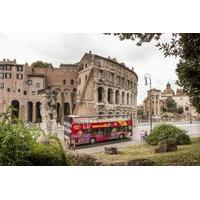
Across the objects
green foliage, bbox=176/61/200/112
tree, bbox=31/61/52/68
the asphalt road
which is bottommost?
the asphalt road

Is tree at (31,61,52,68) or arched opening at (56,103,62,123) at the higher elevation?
tree at (31,61,52,68)

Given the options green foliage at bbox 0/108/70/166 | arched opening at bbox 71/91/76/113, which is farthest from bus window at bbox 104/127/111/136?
green foliage at bbox 0/108/70/166

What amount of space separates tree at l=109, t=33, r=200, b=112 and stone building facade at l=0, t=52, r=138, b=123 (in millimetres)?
599

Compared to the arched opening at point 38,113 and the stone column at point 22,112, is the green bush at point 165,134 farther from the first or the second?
the stone column at point 22,112

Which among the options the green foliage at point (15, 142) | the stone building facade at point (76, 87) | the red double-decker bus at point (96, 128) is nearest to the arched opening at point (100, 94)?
the stone building facade at point (76, 87)

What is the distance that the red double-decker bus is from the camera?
21.4 ft

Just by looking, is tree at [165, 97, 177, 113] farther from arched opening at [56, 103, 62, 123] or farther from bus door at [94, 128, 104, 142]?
arched opening at [56, 103, 62, 123]

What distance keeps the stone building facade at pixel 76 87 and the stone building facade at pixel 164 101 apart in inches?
11.7

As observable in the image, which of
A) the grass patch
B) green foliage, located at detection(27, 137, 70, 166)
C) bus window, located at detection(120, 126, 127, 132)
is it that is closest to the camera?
green foliage, located at detection(27, 137, 70, 166)

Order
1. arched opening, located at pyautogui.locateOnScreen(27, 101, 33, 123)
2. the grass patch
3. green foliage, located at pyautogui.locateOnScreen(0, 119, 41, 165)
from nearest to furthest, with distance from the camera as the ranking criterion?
green foliage, located at pyautogui.locateOnScreen(0, 119, 41, 165)
the grass patch
arched opening, located at pyautogui.locateOnScreen(27, 101, 33, 123)

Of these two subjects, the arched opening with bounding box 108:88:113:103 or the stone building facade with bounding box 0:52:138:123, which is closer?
the stone building facade with bounding box 0:52:138:123

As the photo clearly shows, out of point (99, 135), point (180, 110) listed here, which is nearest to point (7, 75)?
point (99, 135)
